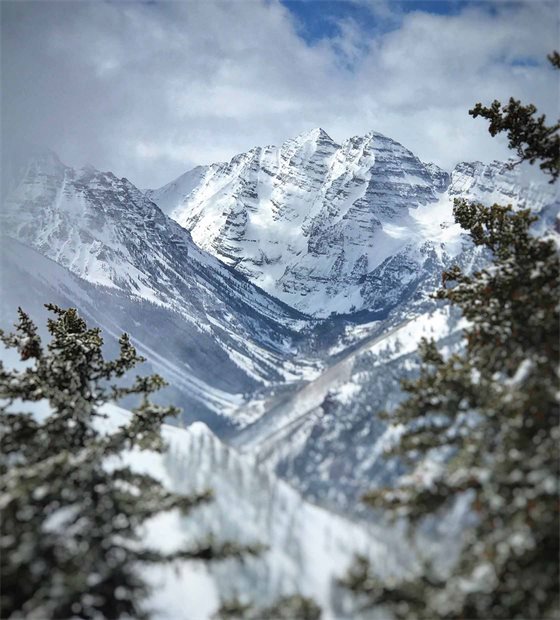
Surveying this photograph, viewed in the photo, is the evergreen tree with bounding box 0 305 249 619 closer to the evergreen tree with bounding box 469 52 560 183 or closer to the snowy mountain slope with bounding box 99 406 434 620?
the snowy mountain slope with bounding box 99 406 434 620

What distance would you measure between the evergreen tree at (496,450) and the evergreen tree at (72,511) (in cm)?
387

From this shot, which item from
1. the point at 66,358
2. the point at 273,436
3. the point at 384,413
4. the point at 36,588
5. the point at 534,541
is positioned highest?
the point at 66,358

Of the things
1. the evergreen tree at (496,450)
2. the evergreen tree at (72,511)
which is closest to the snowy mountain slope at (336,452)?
the evergreen tree at (496,450)

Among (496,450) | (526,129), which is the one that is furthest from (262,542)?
(526,129)

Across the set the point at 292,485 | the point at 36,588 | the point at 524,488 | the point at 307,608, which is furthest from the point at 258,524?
the point at 524,488

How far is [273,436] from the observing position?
61.0 feet

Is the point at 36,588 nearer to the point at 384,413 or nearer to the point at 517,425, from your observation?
the point at 384,413

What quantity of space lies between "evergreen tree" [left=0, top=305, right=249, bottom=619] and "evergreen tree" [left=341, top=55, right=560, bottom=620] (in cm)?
387

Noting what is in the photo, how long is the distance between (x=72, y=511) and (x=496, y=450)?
8.89 metres

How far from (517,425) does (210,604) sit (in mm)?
7021

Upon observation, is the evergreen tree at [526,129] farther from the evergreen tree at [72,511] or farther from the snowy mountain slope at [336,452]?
the evergreen tree at [72,511]

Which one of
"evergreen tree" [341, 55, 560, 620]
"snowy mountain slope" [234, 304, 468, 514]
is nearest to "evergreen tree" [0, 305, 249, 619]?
"snowy mountain slope" [234, 304, 468, 514]

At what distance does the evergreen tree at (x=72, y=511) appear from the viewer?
1065 centimetres

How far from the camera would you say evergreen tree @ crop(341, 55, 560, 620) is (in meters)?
9.84
